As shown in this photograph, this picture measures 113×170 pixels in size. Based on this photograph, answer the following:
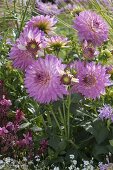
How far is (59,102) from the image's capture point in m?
1.71

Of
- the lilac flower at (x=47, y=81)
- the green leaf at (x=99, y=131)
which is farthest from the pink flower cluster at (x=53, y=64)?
the green leaf at (x=99, y=131)

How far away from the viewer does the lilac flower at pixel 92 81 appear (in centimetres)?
157

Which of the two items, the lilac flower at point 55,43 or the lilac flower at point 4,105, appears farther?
the lilac flower at point 4,105

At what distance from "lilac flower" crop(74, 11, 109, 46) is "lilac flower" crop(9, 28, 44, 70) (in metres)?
0.14

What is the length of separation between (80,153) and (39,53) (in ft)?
1.48

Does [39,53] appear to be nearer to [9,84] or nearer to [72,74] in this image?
[72,74]

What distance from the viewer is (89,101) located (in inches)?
75.7

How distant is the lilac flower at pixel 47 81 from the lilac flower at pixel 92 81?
10 centimetres

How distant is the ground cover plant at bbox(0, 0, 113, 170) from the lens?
59.6 inches

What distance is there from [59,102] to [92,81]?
18cm

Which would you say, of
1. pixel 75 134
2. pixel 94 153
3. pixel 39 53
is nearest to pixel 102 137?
pixel 94 153

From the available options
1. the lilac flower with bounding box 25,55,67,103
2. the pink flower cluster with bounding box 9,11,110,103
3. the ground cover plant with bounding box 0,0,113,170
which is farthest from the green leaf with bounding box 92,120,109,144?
the lilac flower with bounding box 25,55,67,103

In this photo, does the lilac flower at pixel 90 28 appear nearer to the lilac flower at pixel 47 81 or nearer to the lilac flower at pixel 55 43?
the lilac flower at pixel 55 43

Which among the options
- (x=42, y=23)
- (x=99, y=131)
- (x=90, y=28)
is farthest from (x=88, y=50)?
(x=99, y=131)
